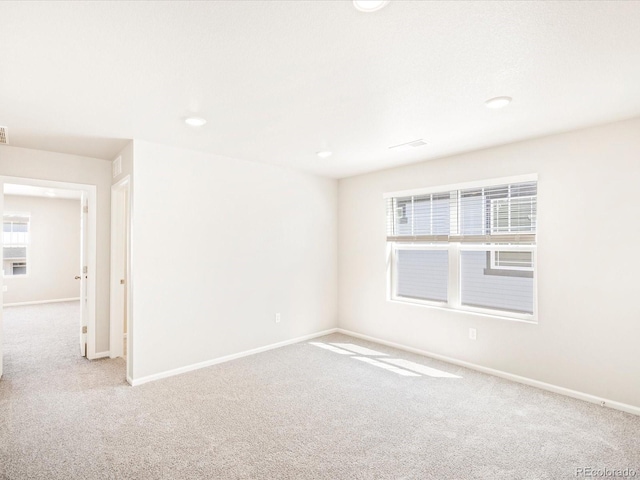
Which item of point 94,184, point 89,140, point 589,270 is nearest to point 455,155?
point 589,270

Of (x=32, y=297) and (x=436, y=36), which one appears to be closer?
(x=436, y=36)

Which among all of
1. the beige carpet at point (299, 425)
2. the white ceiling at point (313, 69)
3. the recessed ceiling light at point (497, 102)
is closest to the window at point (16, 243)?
the beige carpet at point (299, 425)

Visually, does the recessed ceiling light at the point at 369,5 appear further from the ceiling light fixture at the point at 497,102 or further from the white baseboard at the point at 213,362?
the white baseboard at the point at 213,362

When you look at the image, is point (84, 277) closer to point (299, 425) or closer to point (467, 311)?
point (299, 425)

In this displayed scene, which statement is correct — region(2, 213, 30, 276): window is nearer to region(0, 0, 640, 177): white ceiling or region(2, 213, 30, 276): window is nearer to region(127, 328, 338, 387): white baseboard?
region(0, 0, 640, 177): white ceiling

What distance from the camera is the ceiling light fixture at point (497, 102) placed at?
2490 mm

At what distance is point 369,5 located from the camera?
151 centimetres

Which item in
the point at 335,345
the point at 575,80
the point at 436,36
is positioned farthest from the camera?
the point at 335,345

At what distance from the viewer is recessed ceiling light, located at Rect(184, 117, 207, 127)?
2.87m

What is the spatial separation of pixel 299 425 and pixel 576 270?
282 cm

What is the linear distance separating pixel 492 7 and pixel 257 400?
10.5 feet

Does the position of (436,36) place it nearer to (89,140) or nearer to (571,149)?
(571,149)

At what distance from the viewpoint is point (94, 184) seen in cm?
424

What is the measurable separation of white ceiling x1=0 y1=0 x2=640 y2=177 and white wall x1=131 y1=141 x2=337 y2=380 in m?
0.63
